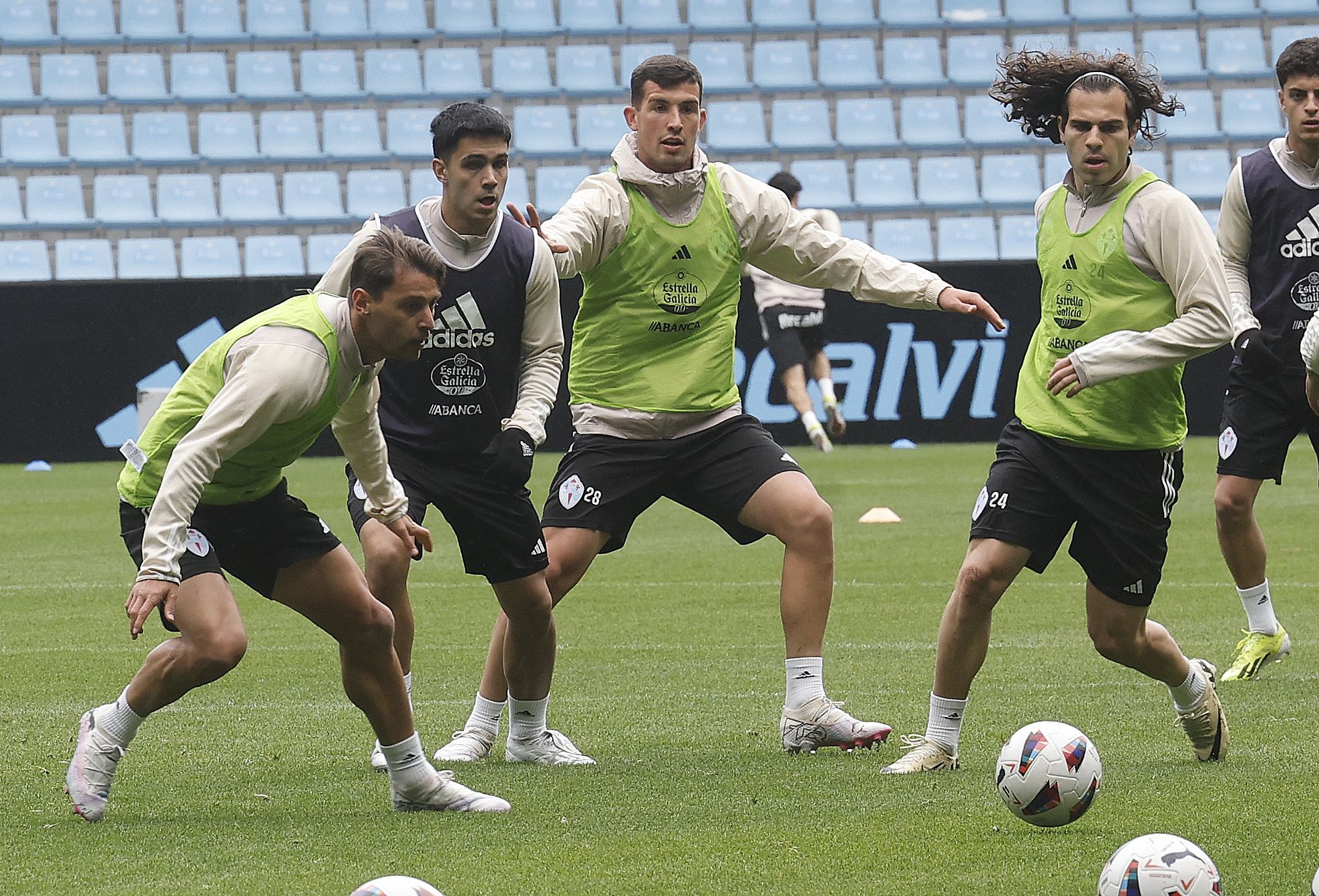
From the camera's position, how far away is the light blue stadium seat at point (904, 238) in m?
20.6

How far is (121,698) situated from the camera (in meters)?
5.00

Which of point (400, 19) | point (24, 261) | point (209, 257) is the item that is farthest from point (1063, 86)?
point (400, 19)

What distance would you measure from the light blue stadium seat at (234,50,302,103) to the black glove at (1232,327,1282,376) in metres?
17.0

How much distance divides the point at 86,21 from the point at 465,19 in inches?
189

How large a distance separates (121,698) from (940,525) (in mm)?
7826

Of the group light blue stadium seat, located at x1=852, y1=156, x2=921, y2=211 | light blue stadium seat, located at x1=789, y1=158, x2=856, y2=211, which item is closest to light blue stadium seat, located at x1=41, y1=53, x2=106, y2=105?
light blue stadium seat, located at x1=789, y1=158, x2=856, y2=211

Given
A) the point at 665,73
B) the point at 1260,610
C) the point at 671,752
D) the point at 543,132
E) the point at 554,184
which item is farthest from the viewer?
the point at 543,132

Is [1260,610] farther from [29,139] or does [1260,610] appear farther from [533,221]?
[29,139]

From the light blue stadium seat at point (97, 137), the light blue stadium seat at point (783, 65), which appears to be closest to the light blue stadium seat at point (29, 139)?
the light blue stadium seat at point (97, 137)

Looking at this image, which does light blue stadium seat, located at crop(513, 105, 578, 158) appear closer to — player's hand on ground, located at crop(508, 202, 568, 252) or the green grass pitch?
the green grass pitch

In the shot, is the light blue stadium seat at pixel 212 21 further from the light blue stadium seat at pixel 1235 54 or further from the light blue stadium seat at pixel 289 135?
the light blue stadium seat at pixel 1235 54

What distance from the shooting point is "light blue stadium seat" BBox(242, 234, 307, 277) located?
801 inches

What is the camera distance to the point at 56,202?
20.8m

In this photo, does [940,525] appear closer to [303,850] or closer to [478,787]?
[478,787]
